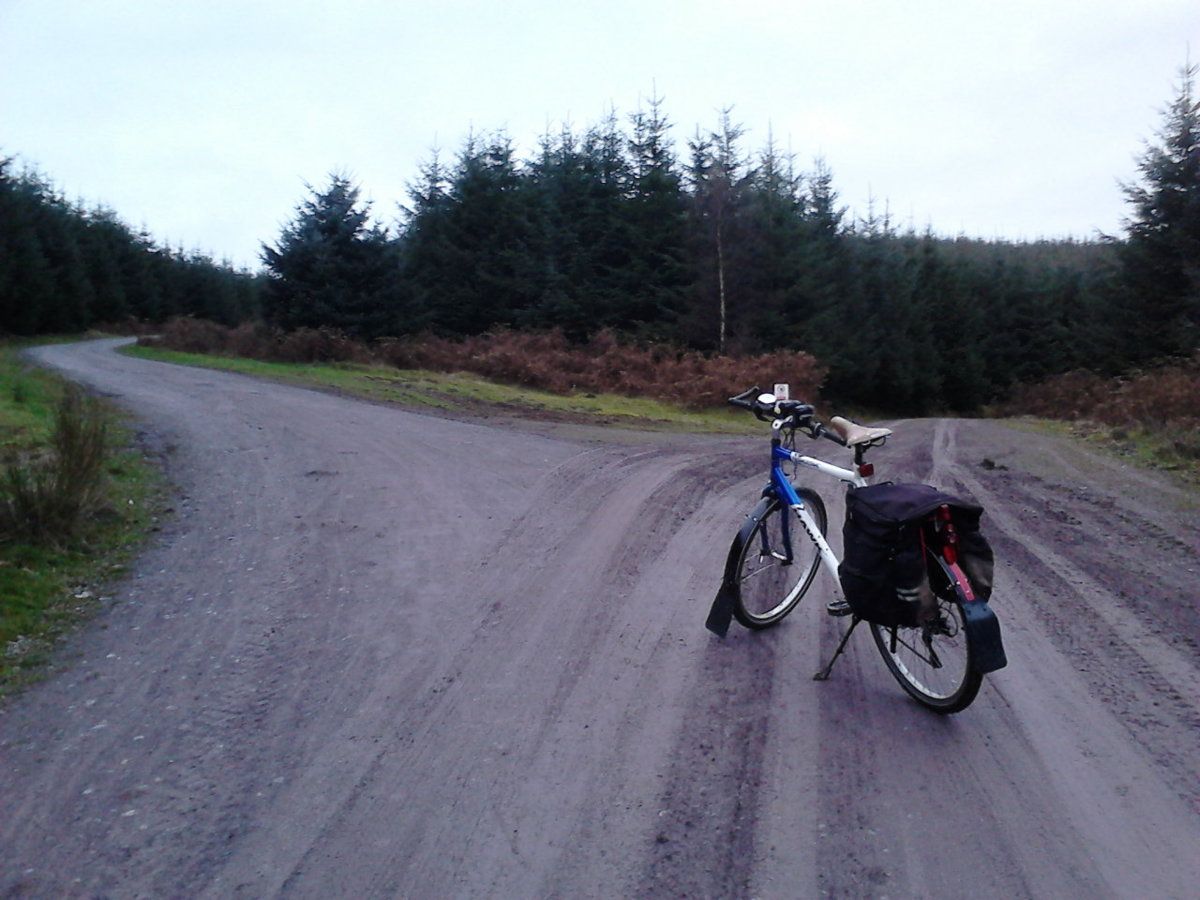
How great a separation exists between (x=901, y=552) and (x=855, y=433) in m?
0.88

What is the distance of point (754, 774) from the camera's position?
390 cm

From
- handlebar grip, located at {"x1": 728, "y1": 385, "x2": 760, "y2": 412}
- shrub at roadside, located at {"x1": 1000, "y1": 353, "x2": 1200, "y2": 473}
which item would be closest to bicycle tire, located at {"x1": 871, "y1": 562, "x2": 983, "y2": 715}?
handlebar grip, located at {"x1": 728, "y1": 385, "x2": 760, "y2": 412}

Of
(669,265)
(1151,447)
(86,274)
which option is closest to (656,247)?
(669,265)

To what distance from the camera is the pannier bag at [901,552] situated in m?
4.29

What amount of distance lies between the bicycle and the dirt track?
168mm

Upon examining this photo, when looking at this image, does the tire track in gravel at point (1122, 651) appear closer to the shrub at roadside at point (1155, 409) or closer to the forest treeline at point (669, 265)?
the shrub at roadside at point (1155, 409)

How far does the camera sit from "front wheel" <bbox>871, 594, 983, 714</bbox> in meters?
4.21

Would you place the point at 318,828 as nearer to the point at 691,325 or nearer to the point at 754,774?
the point at 754,774

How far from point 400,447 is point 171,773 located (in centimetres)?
807

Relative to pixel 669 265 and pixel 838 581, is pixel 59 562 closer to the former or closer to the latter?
pixel 838 581

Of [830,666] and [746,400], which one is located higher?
[746,400]

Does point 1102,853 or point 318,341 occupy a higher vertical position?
point 318,341

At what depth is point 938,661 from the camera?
14.4 ft

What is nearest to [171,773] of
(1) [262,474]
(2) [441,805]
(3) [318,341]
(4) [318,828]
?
(4) [318,828]
